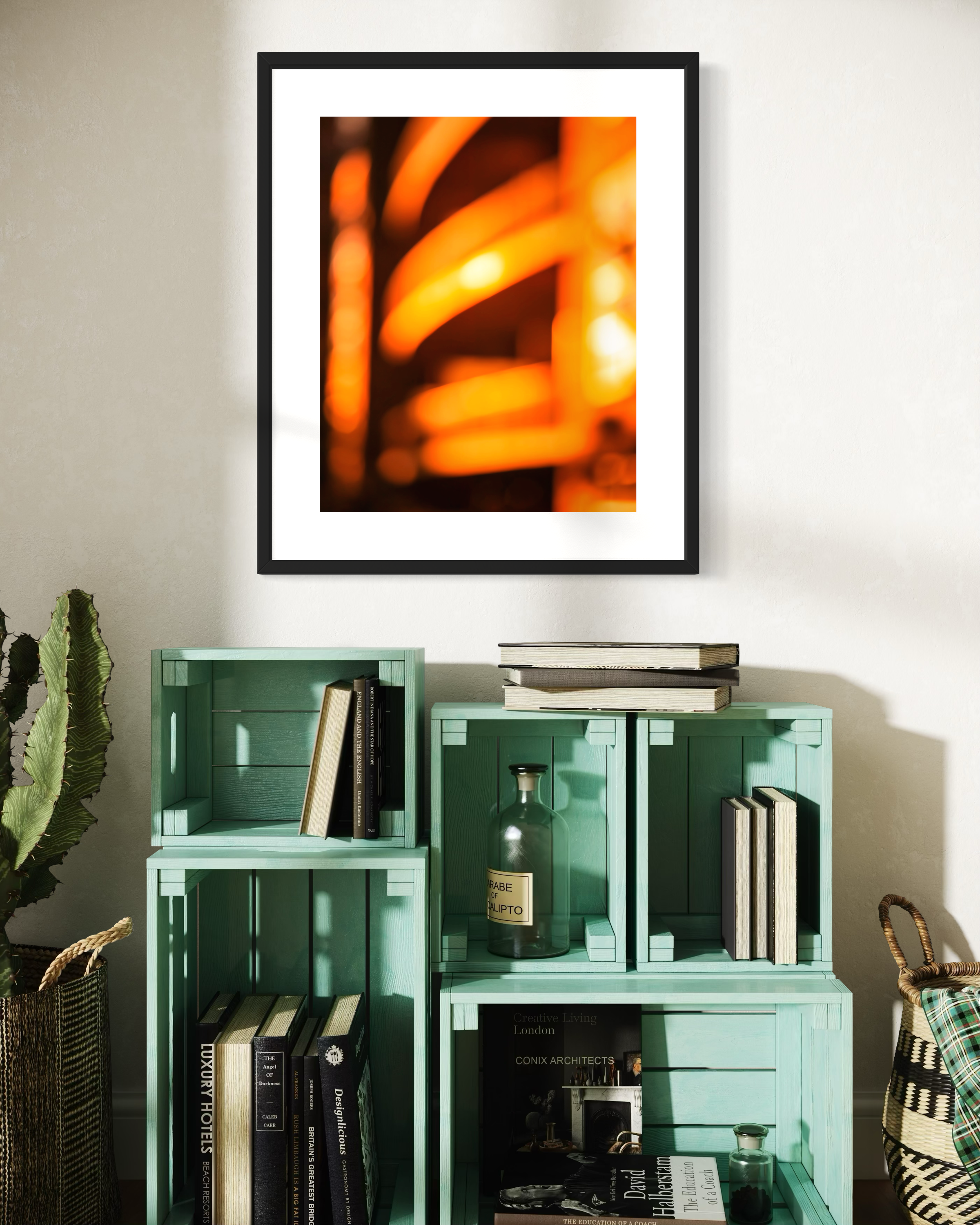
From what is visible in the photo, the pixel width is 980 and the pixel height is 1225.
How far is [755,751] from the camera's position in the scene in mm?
1738

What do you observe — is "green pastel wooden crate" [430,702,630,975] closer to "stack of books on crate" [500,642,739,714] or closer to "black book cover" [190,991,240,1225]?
"stack of books on crate" [500,642,739,714]

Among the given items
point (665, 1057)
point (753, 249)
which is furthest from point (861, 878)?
point (753, 249)

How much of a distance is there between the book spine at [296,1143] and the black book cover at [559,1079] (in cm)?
31

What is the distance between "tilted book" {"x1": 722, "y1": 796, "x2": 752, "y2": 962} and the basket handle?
0.30 meters

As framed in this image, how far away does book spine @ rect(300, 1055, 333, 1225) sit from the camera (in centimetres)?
148

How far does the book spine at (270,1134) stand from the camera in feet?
4.85

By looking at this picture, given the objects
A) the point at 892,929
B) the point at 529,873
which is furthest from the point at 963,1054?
the point at 529,873

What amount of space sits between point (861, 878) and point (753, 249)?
1.21 metres

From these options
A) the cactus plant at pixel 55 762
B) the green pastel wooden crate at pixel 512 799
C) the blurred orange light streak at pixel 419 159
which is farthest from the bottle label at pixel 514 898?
the blurred orange light streak at pixel 419 159

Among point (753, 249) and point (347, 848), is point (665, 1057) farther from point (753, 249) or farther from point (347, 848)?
point (753, 249)

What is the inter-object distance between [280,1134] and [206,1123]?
0.13 m

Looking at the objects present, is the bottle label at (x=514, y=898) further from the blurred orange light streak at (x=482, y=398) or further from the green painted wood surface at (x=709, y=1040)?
the blurred orange light streak at (x=482, y=398)

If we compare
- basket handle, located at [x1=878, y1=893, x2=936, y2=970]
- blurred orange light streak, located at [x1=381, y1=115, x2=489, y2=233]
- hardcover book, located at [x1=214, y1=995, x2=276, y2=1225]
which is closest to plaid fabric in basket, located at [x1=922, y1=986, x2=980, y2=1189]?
basket handle, located at [x1=878, y1=893, x2=936, y2=970]

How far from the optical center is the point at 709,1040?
5.60 feet
